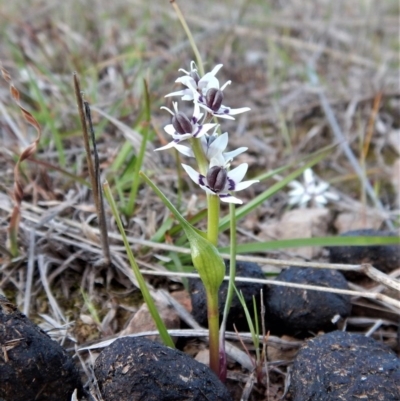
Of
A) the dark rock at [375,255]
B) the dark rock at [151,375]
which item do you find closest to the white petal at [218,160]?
the dark rock at [151,375]

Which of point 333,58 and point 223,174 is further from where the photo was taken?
point 333,58

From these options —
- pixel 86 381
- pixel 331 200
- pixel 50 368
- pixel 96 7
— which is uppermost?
pixel 96 7

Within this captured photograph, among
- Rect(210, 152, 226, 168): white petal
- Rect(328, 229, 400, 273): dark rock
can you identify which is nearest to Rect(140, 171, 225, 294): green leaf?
Rect(210, 152, 226, 168): white petal

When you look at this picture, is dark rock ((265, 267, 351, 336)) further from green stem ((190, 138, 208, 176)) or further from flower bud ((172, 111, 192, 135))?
flower bud ((172, 111, 192, 135))

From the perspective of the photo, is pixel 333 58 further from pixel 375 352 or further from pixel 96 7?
pixel 375 352

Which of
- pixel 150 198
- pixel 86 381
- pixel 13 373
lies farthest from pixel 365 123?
pixel 13 373

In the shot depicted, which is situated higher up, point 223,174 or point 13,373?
point 223,174
